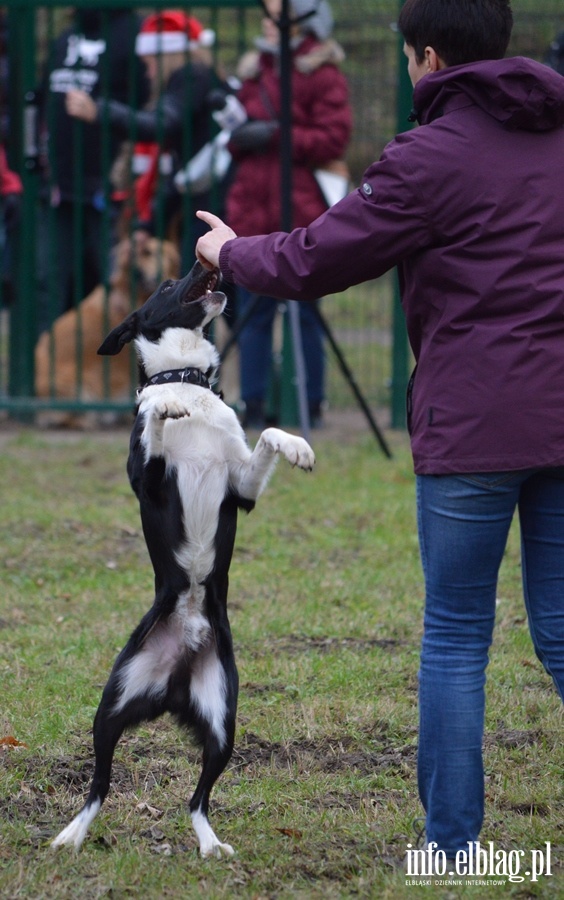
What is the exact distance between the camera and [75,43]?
8.31 meters

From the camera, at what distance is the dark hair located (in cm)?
270

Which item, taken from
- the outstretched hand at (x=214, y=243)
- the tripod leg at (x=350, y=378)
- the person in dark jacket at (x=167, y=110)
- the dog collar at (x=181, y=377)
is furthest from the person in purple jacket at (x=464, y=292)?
the person in dark jacket at (x=167, y=110)

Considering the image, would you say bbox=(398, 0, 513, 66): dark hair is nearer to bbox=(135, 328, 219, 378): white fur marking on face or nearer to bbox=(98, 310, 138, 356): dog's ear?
bbox=(135, 328, 219, 378): white fur marking on face

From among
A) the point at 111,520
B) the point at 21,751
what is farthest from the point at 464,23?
the point at 111,520

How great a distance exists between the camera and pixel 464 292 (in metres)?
2.64

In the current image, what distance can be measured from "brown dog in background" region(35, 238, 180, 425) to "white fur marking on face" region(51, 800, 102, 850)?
18.4 feet

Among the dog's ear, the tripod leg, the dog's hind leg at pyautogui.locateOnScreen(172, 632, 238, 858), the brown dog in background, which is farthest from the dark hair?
the brown dog in background

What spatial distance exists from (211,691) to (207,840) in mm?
364

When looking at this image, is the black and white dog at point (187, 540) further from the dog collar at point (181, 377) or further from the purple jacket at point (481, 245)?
the purple jacket at point (481, 245)

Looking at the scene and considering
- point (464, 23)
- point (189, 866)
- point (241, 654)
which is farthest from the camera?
point (241, 654)

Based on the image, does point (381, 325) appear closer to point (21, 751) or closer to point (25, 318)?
point (25, 318)

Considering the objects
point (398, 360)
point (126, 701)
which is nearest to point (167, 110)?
point (398, 360)

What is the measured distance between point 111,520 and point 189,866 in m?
3.53

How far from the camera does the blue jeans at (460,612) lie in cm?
270
